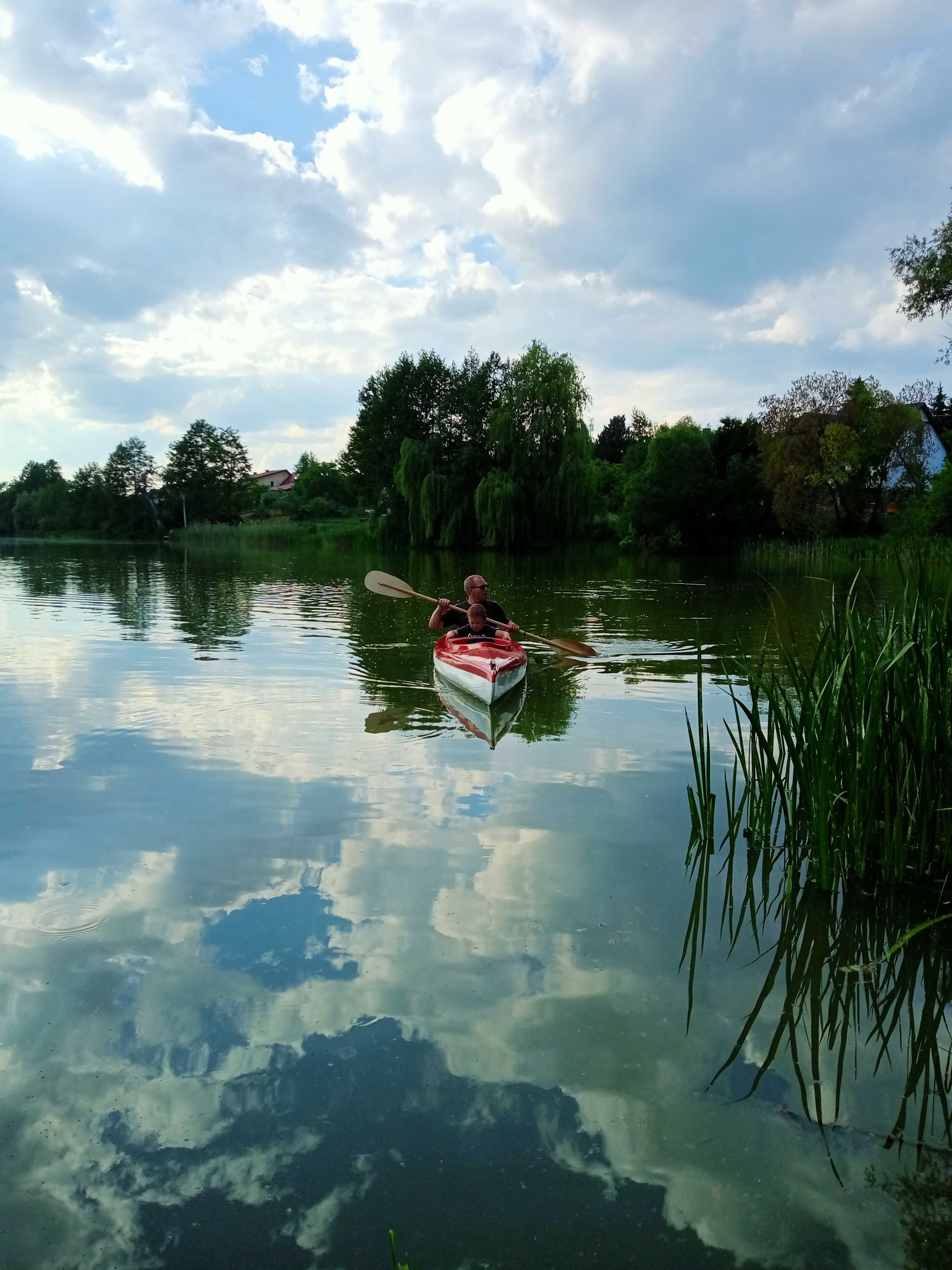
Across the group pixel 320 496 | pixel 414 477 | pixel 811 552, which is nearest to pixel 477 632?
pixel 811 552

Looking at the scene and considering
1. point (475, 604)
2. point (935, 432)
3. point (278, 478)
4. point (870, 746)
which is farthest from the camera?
point (278, 478)

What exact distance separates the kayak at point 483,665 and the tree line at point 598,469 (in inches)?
941

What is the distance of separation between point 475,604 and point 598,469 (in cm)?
3943

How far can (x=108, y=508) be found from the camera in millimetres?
86875

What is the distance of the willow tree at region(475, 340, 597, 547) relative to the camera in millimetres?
41000

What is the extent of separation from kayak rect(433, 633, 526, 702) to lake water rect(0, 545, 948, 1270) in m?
1.21

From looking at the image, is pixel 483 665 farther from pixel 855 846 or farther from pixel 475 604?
pixel 855 846

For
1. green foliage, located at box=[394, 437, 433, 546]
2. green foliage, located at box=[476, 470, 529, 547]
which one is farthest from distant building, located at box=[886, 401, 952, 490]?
green foliage, located at box=[394, 437, 433, 546]

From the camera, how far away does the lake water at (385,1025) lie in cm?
259

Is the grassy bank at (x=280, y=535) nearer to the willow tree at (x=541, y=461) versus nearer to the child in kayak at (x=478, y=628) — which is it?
the willow tree at (x=541, y=461)

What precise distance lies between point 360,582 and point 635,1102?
2366cm

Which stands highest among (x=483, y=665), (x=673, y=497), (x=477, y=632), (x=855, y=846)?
(x=673, y=497)

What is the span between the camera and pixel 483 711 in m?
9.27

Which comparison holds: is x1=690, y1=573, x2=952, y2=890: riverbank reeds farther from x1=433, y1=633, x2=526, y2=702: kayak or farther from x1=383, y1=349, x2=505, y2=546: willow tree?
x1=383, y1=349, x2=505, y2=546: willow tree
